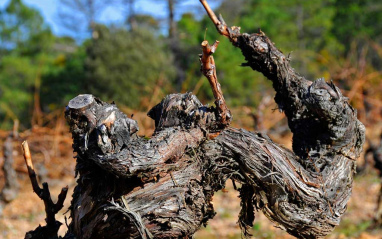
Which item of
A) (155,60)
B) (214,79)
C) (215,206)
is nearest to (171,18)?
(155,60)

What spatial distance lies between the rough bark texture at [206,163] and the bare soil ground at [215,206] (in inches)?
36.4

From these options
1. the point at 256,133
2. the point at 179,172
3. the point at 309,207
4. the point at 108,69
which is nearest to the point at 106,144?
the point at 179,172

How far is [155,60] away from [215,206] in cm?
917

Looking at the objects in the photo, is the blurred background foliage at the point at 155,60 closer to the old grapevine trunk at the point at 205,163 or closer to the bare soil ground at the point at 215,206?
the bare soil ground at the point at 215,206

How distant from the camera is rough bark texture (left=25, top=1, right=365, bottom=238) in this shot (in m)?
2.42

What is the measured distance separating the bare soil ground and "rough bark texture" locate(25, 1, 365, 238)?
925 mm

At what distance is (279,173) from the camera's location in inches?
109

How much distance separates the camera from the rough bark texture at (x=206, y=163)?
95.3 inches

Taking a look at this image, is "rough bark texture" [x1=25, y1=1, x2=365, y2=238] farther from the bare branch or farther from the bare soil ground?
the bare soil ground

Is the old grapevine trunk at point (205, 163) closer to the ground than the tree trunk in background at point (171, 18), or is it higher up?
closer to the ground

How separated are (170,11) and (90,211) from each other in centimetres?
1604

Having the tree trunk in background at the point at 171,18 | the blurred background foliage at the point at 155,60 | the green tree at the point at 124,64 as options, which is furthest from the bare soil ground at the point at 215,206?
the tree trunk in background at the point at 171,18

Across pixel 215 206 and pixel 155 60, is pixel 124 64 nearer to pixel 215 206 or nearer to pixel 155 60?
pixel 155 60

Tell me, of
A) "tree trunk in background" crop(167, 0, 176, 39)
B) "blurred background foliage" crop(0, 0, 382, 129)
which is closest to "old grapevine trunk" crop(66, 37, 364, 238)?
"blurred background foliage" crop(0, 0, 382, 129)
